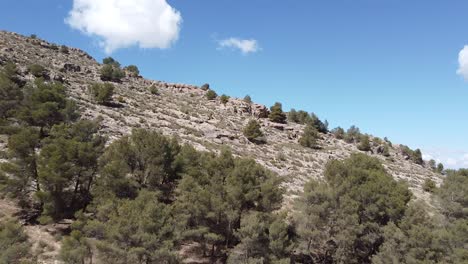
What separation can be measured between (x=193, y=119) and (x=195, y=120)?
88 centimetres

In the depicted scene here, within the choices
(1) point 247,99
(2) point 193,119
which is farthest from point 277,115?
(2) point 193,119

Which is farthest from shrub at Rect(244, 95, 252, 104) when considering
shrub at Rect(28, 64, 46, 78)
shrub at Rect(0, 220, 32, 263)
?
shrub at Rect(0, 220, 32, 263)

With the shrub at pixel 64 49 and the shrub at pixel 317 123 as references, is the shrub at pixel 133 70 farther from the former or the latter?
the shrub at pixel 317 123

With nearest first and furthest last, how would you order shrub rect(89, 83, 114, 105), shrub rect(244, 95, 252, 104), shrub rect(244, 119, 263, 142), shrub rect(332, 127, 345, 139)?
shrub rect(89, 83, 114, 105)
shrub rect(244, 119, 263, 142)
shrub rect(332, 127, 345, 139)
shrub rect(244, 95, 252, 104)

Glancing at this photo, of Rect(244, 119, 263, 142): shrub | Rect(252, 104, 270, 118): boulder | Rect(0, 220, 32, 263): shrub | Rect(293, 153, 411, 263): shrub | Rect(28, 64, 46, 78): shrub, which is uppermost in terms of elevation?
Rect(252, 104, 270, 118): boulder

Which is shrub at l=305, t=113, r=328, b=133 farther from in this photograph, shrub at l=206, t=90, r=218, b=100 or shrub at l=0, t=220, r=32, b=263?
shrub at l=0, t=220, r=32, b=263

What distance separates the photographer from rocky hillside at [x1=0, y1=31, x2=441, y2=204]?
49.6 metres

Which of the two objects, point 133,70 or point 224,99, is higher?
point 133,70

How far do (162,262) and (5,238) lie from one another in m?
9.72

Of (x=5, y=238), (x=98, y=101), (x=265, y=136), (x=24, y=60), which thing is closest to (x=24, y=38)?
(x=24, y=60)

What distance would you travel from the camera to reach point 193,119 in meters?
62.0

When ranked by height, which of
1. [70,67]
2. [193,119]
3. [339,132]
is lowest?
[193,119]

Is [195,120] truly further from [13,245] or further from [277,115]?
[13,245]

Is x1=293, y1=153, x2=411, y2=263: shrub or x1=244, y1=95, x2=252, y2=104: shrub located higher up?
x1=244, y1=95, x2=252, y2=104: shrub
